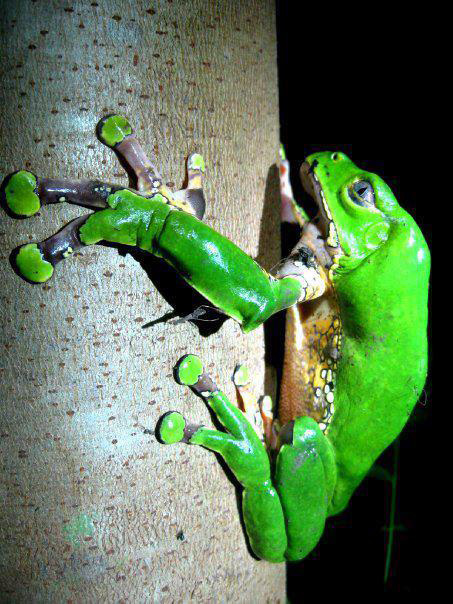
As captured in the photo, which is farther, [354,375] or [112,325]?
[354,375]

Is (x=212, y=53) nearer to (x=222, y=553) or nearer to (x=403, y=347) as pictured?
(x=403, y=347)

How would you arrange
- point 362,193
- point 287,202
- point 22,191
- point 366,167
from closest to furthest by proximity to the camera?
point 22,191, point 362,193, point 287,202, point 366,167

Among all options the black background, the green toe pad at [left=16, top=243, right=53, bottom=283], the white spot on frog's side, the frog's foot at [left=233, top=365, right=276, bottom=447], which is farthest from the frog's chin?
the black background

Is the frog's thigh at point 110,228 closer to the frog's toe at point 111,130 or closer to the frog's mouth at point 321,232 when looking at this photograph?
the frog's toe at point 111,130

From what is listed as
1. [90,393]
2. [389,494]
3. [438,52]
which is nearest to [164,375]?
[90,393]

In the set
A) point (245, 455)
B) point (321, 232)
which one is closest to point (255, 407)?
point (245, 455)

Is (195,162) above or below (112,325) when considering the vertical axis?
above

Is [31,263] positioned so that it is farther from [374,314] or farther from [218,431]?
[374,314]
